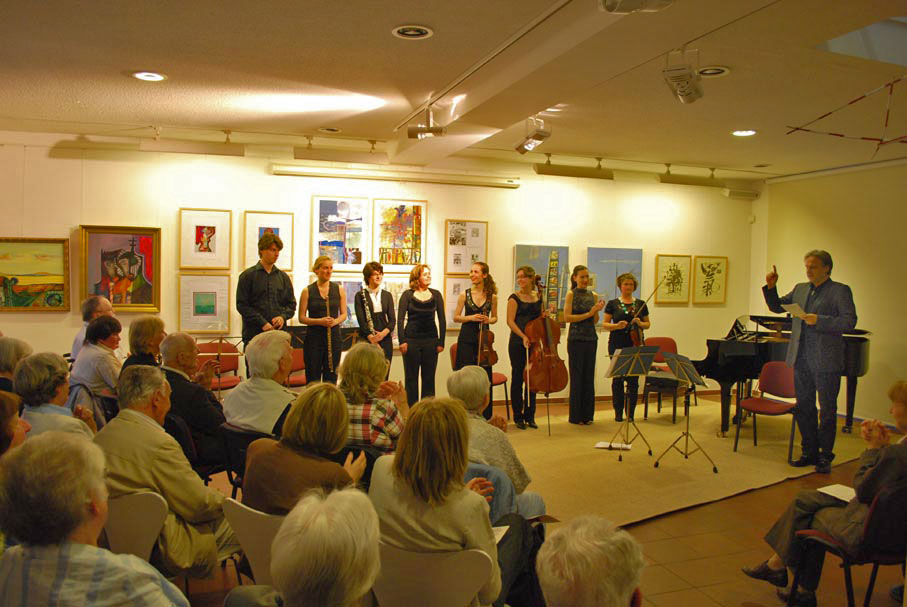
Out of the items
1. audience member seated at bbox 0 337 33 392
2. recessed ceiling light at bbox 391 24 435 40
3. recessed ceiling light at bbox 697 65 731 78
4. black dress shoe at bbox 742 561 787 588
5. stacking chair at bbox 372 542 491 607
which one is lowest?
black dress shoe at bbox 742 561 787 588

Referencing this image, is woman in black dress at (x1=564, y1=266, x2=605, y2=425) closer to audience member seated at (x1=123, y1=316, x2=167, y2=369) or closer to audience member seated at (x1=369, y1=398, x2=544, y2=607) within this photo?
audience member seated at (x1=123, y1=316, x2=167, y2=369)

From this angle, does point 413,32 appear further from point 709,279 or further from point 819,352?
point 709,279

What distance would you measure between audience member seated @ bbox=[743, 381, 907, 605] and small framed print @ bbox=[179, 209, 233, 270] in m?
5.89

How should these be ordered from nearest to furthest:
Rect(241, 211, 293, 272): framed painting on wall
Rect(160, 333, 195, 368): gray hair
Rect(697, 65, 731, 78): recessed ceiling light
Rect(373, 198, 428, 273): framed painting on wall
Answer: Rect(160, 333, 195, 368): gray hair < Rect(697, 65, 731, 78): recessed ceiling light < Rect(241, 211, 293, 272): framed painting on wall < Rect(373, 198, 428, 273): framed painting on wall

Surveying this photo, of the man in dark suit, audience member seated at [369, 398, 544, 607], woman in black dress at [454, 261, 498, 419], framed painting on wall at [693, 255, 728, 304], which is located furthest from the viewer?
framed painting on wall at [693, 255, 728, 304]

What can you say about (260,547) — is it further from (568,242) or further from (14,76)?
(568,242)

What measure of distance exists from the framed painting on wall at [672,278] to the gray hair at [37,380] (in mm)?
7751

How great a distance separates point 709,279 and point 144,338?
25.9 feet

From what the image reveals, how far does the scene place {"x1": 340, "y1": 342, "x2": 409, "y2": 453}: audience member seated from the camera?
3.29 meters

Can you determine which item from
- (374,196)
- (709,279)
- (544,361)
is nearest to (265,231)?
(374,196)

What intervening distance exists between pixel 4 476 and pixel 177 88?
4495 millimetres

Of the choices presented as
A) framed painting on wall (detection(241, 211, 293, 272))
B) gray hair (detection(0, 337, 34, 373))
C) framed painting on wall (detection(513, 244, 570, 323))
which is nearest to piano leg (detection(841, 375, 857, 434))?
framed painting on wall (detection(513, 244, 570, 323))

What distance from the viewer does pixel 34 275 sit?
7.09 m

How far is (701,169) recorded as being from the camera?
9.68 metres
